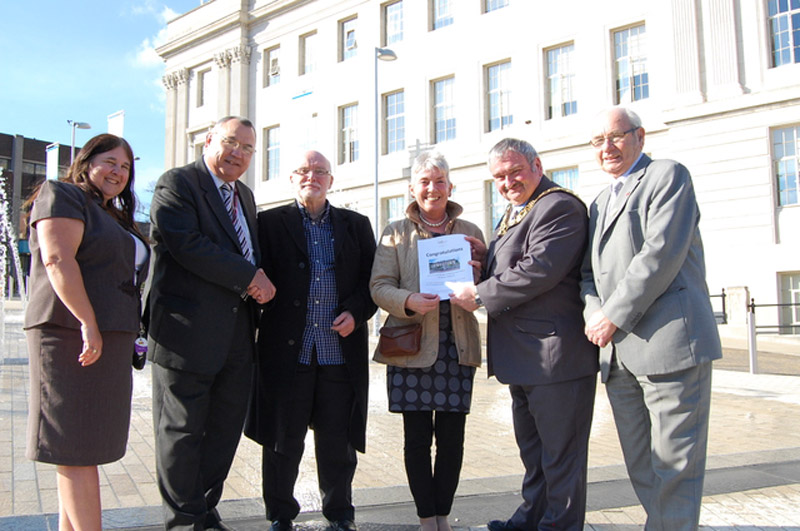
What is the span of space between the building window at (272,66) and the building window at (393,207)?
10.5 metres

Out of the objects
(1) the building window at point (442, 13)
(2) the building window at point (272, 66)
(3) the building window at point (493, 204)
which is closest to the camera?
(3) the building window at point (493, 204)

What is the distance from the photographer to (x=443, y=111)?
28297 millimetres

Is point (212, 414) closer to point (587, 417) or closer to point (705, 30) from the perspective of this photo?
point (587, 417)

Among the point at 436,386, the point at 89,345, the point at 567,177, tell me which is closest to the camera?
the point at 89,345

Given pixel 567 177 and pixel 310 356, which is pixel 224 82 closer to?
pixel 567 177

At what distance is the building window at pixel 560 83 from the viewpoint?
24703 mm

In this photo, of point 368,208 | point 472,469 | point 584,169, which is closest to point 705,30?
point 584,169

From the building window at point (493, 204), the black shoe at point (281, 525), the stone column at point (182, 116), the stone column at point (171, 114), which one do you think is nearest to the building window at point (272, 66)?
the stone column at point (182, 116)

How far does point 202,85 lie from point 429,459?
3999 cm

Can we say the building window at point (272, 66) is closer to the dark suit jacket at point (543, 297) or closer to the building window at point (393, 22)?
the building window at point (393, 22)

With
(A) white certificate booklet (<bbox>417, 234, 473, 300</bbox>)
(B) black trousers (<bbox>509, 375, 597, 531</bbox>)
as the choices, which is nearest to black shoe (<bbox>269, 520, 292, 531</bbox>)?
(B) black trousers (<bbox>509, 375, 597, 531</bbox>)

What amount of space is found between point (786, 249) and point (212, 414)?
68.4 feet

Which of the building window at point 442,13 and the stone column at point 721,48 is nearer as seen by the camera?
the stone column at point 721,48

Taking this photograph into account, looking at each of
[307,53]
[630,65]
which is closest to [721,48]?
[630,65]
